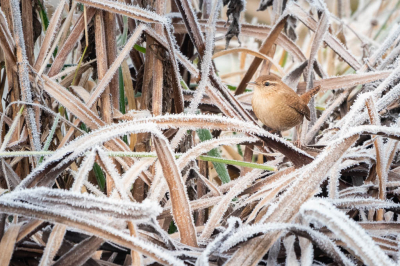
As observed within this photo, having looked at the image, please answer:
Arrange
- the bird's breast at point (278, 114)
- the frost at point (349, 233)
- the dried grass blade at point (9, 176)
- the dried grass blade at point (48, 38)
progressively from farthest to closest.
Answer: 1. the bird's breast at point (278, 114)
2. the dried grass blade at point (48, 38)
3. the dried grass blade at point (9, 176)
4. the frost at point (349, 233)

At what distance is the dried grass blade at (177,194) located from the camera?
31.0 inches

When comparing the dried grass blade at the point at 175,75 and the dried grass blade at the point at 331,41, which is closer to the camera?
the dried grass blade at the point at 175,75

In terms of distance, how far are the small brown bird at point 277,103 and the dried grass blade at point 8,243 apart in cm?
114

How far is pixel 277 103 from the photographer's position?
6.38ft

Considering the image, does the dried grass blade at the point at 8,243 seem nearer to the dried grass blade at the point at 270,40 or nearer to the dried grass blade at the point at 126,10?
the dried grass blade at the point at 126,10

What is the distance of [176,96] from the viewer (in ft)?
3.91

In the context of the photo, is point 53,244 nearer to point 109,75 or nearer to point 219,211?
point 219,211

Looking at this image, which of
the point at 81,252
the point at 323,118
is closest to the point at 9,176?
the point at 81,252

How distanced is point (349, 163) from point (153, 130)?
0.58m

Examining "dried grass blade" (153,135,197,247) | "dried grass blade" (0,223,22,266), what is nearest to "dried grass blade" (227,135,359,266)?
"dried grass blade" (153,135,197,247)

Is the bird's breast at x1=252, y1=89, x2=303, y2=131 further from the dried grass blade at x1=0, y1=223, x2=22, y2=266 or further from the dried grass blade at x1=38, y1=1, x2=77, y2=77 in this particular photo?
the dried grass blade at x1=0, y1=223, x2=22, y2=266

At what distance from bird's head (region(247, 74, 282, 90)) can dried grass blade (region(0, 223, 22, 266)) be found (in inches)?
47.3

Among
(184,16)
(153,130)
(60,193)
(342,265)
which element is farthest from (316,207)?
(184,16)

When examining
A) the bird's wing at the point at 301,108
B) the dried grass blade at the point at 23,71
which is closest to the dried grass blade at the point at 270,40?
the bird's wing at the point at 301,108
